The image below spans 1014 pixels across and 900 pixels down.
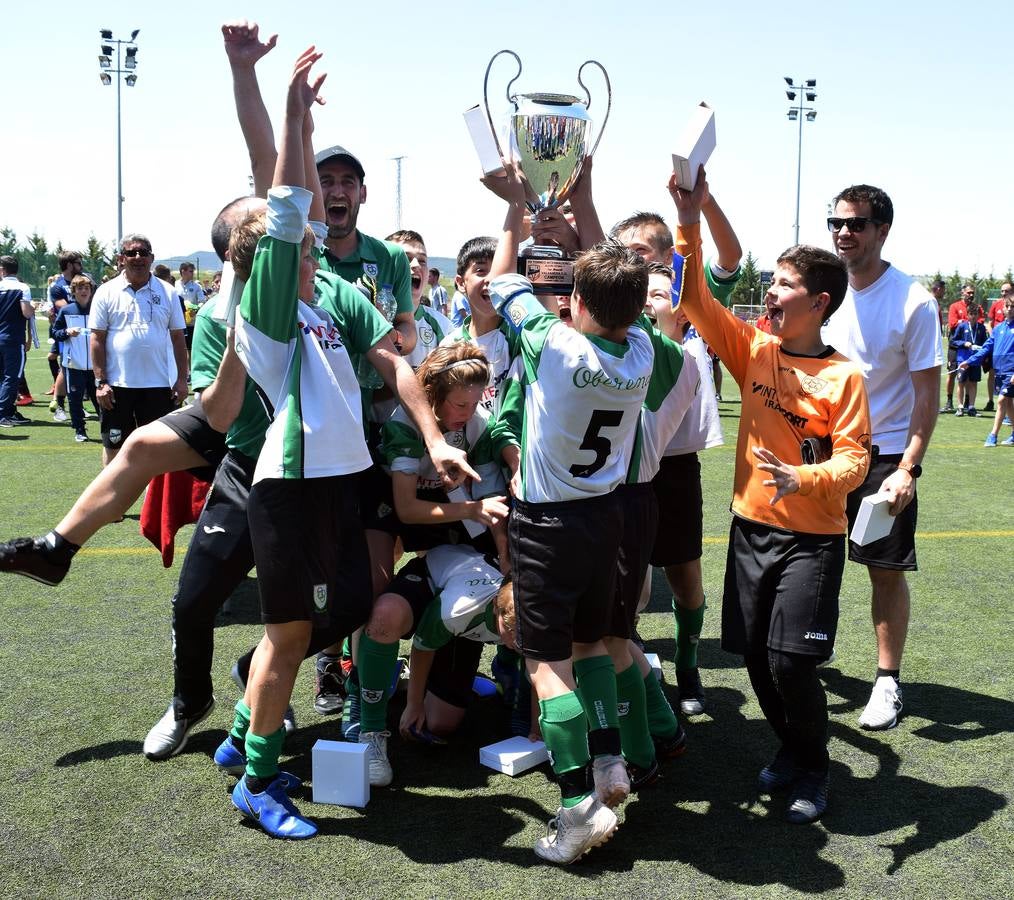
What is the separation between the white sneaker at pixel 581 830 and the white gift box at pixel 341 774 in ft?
2.29

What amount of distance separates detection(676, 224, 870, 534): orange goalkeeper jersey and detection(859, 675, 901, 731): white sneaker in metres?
1.09

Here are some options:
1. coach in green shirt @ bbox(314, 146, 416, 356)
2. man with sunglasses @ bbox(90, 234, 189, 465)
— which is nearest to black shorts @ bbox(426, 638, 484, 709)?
coach in green shirt @ bbox(314, 146, 416, 356)

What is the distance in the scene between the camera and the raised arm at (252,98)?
388 centimetres

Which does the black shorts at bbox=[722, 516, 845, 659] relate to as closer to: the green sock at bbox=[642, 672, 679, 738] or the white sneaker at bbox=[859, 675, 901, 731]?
the green sock at bbox=[642, 672, 679, 738]

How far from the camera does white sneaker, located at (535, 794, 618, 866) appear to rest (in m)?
3.13

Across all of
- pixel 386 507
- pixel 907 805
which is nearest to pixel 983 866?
pixel 907 805

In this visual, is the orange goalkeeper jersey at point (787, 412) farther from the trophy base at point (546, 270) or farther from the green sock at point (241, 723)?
the green sock at point (241, 723)

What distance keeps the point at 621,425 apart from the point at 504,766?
4.69ft

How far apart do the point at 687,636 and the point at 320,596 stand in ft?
6.15

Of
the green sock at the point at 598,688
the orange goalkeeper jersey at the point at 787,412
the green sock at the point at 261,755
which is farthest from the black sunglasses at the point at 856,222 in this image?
the green sock at the point at 261,755

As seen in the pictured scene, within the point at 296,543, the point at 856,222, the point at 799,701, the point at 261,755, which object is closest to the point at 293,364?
Result: the point at 296,543

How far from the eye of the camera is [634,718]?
12.1 ft

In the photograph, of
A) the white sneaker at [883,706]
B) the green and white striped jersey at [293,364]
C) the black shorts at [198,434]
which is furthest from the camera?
the white sneaker at [883,706]

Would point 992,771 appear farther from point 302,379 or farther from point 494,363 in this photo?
point 302,379
